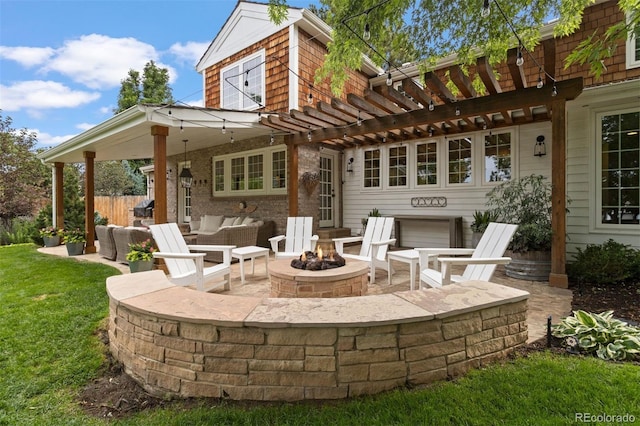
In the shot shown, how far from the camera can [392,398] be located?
1.72 m

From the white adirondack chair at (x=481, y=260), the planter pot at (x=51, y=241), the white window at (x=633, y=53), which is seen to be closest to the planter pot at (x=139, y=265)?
the white adirondack chair at (x=481, y=260)

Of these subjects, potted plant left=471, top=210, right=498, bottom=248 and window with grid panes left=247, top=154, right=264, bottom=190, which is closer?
potted plant left=471, top=210, right=498, bottom=248

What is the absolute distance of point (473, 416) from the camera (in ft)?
5.29

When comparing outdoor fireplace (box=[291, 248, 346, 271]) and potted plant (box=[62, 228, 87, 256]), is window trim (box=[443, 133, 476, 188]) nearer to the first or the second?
outdoor fireplace (box=[291, 248, 346, 271])

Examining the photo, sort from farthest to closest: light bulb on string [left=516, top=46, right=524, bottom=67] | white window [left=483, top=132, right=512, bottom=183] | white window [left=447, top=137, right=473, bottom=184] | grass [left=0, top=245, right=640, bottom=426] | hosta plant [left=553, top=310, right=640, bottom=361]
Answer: white window [left=447, top=137, right=473, bottom=184] < white window [left=483, top=132, right=512, bottom=183] < light bulb on string [left=516, top=46, right=524, bottom=67] < hosta plant [left=553, top=310, right=640, bottom=361] < grass [left=0, top=245, right=640, bottom=426]

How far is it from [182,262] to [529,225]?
4.98 meters

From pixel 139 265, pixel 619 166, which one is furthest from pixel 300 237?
pixel 619 166

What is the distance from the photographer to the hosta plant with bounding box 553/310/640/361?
2224mm

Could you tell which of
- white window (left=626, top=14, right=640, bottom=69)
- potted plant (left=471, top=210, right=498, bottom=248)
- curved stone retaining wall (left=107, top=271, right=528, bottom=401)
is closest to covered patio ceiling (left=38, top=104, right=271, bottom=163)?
curved stone retaining wall (left=107, top=271, right=528, bottom=401)

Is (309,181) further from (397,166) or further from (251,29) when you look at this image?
(251,29)

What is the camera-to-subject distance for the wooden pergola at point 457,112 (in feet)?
13.6

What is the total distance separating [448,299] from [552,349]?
3.29 feet

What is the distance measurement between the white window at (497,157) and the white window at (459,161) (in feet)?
1.04

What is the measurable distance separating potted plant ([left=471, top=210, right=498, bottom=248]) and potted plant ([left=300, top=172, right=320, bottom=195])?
3.48m
